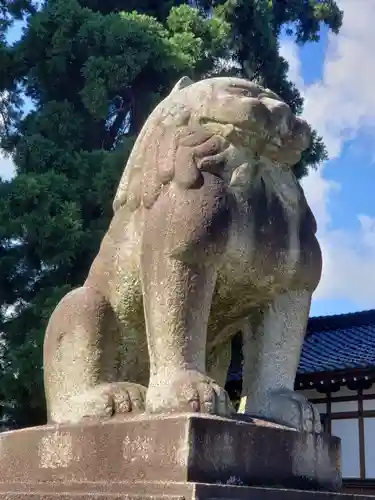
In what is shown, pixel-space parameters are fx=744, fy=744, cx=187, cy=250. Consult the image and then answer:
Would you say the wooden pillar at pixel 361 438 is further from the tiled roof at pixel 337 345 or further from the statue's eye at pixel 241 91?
the statue's eye at pixel 241 91

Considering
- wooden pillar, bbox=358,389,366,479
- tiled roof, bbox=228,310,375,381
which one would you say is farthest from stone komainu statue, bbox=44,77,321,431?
wooden pillar, bbox=358,389,366,479

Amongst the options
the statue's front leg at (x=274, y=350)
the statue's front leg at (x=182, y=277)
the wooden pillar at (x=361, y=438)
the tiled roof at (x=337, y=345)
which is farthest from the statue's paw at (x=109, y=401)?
the wooden pillar at (x=361, y=438)

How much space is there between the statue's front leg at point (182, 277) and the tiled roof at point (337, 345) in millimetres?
5845

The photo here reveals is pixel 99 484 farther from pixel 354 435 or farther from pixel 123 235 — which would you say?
pixel 354 435

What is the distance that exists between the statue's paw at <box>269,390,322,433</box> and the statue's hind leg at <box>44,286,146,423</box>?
1.52ft

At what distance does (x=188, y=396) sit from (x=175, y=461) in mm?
197

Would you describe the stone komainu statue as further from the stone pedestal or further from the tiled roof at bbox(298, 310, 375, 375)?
the tiled roof at bbox(298, 310, 375, 375)

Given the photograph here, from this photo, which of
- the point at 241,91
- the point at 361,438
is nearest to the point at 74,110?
the point at 361,438

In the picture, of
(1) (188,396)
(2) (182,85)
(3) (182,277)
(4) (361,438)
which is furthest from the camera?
(4) (361,438)

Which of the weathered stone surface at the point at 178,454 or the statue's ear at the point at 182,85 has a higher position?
the statue's ear at the point at 182,85

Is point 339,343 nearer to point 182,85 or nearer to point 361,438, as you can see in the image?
point 361,438

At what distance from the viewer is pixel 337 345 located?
53.5ft

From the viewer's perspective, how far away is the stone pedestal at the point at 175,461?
2.16 meters

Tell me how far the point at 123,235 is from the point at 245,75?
9903 mm
